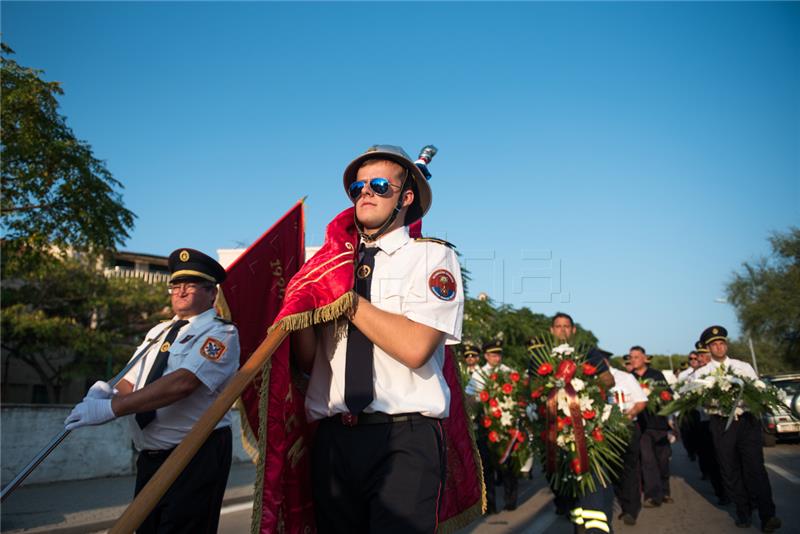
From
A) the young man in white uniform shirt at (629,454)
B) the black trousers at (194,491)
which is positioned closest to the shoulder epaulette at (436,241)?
the black trousers at (194,491)

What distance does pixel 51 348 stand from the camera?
96.7ft

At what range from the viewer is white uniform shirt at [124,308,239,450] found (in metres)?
3.81

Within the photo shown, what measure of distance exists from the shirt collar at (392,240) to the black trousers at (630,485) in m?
6.68

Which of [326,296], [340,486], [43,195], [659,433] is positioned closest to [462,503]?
[340,486]

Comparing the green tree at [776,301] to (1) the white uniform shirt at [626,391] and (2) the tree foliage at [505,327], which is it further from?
(1) the white uniform shirt at [626,391]

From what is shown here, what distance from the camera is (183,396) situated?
12.2 feet

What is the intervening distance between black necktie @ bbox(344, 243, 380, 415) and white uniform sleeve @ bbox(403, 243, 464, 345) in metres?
0.21

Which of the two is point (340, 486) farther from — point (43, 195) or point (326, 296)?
point (43, 195)

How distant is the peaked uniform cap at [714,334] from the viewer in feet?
29.4

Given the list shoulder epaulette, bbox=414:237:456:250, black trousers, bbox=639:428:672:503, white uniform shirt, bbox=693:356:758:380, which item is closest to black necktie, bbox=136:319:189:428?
shoulder epaulette, bbox=414:237:456:250

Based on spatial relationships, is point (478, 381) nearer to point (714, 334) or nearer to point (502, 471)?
point (502, 471)

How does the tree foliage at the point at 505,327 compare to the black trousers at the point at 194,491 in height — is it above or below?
above

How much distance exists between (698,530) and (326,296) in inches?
278

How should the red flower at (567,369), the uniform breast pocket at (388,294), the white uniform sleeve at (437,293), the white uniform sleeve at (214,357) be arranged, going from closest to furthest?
the white uniform sleeve at (437,293) < the uniform breast pocket at (388,294) < the white uniform sleeve at (214,357) < the red flower at (567,369)
